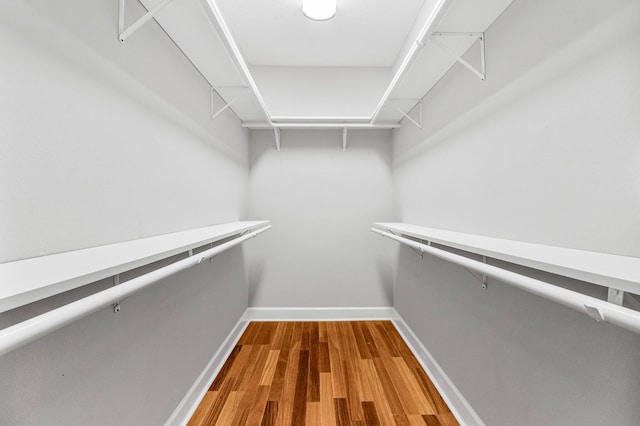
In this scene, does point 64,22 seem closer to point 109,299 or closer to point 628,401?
point 109,299

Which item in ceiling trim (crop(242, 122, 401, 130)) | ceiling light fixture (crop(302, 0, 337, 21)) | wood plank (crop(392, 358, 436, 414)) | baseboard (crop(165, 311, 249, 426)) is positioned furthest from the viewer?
ceiling trim (crop(242, 122, 401, 130))

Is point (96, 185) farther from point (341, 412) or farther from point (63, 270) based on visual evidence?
point (341, 412)

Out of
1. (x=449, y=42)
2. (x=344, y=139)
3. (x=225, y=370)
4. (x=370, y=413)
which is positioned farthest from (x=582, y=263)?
(x=344, y=139)

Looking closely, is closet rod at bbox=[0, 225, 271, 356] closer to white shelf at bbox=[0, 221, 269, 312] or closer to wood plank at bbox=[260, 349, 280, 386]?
white shelf at bbox=[0, 221, 269, 312]

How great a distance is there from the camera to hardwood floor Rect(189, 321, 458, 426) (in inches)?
51.2

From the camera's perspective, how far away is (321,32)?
1961 millimetres

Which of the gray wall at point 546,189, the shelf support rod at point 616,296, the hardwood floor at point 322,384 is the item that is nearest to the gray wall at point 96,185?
the hardwood floor at point 322,384

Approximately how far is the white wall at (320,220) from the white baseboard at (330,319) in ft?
0.23

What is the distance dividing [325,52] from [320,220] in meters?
1.41

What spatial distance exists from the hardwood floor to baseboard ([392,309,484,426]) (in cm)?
3

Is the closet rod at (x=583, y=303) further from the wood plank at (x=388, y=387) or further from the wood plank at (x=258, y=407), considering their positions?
the wood plank at (x=258, y=407)

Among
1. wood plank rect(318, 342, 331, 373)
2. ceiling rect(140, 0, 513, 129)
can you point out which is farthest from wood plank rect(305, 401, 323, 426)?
ceiling rect(140, 0, 513, 129)

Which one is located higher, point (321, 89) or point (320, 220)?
point (321, 89)

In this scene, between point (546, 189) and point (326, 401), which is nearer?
point (546, 189)
